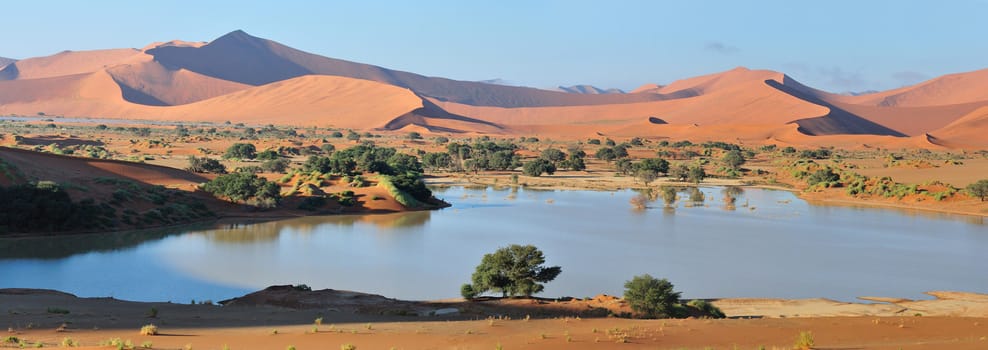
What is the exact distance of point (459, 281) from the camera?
2100cm

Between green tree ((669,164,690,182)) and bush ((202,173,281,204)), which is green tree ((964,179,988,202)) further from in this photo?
bush ((202,173,281,204))

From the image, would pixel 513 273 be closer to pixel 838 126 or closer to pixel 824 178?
pixel 824 178

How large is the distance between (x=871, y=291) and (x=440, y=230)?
45.8 feet

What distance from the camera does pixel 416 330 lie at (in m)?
13.0

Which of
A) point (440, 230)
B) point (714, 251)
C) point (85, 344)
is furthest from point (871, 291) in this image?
point (85, 344)

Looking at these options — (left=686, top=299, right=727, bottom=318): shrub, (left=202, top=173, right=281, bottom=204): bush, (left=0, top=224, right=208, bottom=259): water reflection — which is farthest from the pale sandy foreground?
(left=202, top=173, right=281, bottom=204): bush

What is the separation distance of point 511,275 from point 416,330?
20.3 ft

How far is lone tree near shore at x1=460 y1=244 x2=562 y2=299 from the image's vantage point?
18922mm

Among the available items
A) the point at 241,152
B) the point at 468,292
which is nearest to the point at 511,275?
the point at 468,292

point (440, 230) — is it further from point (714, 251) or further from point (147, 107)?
point (147, 107)

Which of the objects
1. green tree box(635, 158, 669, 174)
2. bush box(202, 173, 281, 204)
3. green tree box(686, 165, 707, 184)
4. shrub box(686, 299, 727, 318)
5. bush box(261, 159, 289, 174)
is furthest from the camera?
green tree box(635, 158, 669, 174)

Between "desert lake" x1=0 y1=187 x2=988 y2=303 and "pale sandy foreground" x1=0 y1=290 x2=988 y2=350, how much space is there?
396 cm

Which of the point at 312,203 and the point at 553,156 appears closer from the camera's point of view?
the point at 312,203

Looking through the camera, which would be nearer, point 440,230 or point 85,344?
point 85,344
